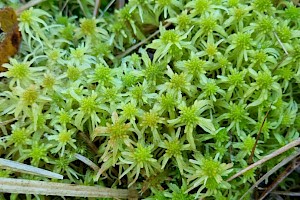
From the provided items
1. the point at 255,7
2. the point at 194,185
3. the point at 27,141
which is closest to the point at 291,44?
the point at 255,7

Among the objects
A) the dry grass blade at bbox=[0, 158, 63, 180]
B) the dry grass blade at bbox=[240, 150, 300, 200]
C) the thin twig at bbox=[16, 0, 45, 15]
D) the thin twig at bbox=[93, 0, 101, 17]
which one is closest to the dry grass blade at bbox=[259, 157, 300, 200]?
the dry grass blade at bbox=[240, 150, 300, 200]

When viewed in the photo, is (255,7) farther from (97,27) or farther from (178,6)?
(97,27)

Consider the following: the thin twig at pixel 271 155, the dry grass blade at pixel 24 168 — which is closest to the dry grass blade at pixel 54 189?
the dry grass blade at pixel 24 168

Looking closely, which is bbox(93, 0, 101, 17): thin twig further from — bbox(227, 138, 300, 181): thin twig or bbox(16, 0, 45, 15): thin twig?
bbox(227, 138, 300, 181): thin twig

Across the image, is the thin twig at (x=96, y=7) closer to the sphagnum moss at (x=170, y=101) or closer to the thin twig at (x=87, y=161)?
the sphagnum moss at (x=170, y=101)

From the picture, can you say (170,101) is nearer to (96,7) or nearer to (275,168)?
(275,168)

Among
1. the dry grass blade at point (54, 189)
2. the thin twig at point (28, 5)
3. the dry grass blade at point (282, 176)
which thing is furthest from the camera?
the thin twig at point (28, 5)
